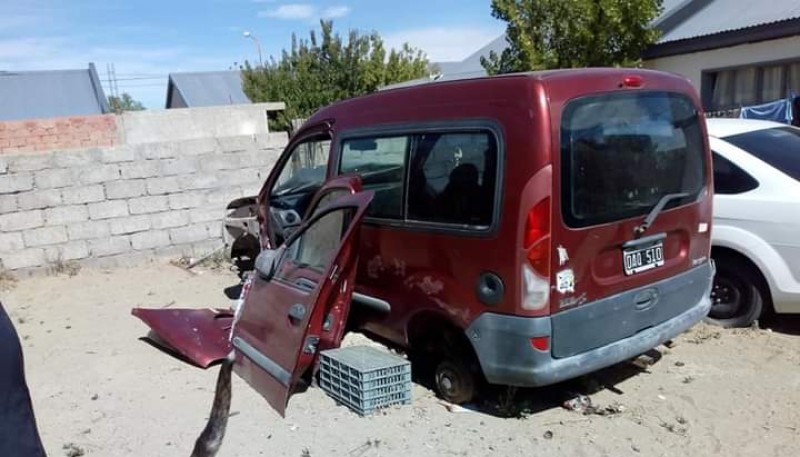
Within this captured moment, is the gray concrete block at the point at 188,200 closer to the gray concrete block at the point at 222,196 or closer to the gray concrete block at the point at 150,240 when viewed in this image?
the gray concrete block at the point at 222,196

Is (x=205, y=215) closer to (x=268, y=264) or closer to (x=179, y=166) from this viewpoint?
(x=179, y=166)

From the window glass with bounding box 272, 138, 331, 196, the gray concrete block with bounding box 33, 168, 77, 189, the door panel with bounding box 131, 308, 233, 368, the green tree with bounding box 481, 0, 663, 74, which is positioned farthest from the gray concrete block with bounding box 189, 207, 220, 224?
the green tree with bounding box 481, 0, 663, 74

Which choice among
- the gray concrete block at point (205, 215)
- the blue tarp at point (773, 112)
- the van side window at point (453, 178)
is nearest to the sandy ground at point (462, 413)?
the van side window at point (453, 178)

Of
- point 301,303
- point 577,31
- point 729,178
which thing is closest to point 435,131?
point 301,303

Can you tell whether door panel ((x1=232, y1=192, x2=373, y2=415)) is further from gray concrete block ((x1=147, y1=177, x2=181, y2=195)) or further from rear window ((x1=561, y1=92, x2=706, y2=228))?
gray concrete block ((x1=147, y1=177, x2=181, y2=195))

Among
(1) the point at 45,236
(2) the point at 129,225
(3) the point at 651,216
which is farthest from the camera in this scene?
(2) the point at 129,225

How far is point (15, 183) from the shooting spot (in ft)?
26.3

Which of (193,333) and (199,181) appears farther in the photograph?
(199,181)

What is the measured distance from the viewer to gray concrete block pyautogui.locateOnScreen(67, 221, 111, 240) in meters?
8.37

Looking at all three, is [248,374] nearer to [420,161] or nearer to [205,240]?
[420,161]

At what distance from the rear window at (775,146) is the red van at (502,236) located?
114cm

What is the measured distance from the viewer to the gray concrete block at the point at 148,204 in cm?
869

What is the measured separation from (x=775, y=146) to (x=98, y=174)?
24.4 ft

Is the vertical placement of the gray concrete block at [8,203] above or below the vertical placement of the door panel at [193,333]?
above
